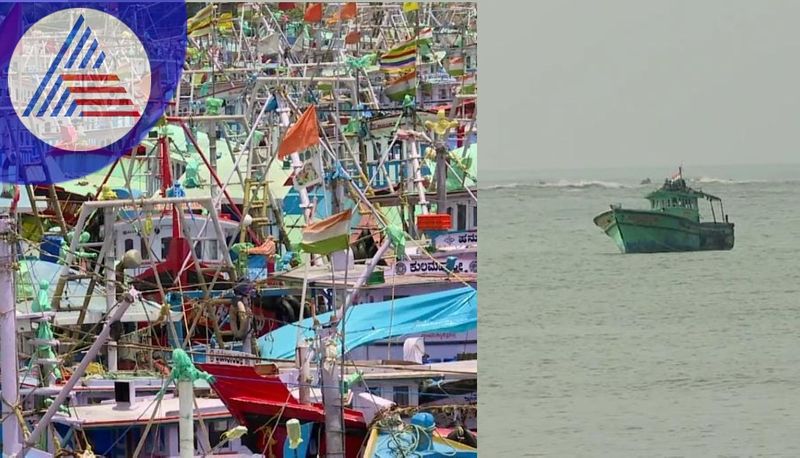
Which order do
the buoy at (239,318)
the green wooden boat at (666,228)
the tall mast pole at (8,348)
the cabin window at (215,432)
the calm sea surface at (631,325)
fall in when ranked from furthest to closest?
the green wooden boat at (666,228) → the calm sea surface at (631,325) → the buoy at (239,318) → the cabin window at (215,432) → the tall mast pole at (8,348)

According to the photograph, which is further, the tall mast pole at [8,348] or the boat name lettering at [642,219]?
the boat name lettering at [642,219]

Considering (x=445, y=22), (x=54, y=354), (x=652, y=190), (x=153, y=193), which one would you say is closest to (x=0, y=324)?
(x=54, y=354)

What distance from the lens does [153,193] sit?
6.59 meters

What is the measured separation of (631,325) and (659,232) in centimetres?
50

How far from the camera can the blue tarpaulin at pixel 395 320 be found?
6594 millimetres

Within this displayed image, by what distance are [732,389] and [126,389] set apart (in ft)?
7.27

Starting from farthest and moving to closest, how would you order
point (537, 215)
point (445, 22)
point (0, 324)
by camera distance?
point (537, 215) < point (445, 22) < point (0, 324)

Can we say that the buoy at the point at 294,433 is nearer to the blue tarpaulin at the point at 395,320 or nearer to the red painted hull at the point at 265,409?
the red painted hull at the point at 265,409

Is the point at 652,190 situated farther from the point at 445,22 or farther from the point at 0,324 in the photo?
the point at 0,324

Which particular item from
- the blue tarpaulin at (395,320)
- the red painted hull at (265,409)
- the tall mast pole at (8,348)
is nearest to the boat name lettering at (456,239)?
the blue tarpaulin at (395,320)

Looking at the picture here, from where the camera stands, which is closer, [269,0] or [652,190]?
[269,0]

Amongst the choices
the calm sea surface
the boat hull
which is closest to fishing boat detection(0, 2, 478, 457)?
the calm sea surface

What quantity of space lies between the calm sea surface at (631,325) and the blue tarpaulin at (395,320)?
0.16 meters

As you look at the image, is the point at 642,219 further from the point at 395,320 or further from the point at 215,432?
the point at 215,432
